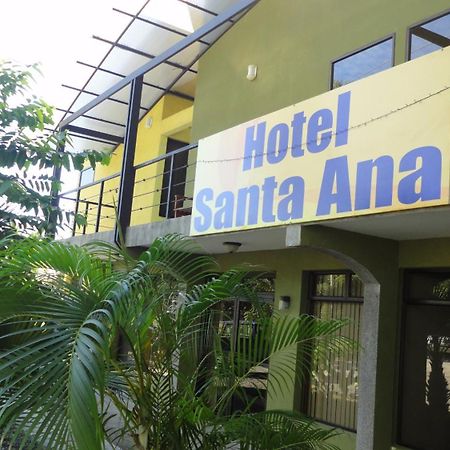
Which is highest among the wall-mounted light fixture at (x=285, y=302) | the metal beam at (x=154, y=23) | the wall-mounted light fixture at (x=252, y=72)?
the metal beam at (x=154, y=23)

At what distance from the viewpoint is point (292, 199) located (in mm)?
5637

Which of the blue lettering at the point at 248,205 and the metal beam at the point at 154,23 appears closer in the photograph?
the blue lettering at the point at 248,205

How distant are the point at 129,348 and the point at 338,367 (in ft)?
13.9

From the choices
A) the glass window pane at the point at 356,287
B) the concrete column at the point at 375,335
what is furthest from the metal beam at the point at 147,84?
the concrete column at the point at 375,335

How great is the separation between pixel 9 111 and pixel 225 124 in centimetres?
561

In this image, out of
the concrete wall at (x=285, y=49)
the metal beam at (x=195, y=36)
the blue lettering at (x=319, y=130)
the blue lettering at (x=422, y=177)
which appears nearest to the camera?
the blue lettering at (x=422, y=177)

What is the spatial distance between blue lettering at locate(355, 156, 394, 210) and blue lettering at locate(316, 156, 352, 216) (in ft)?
0.41

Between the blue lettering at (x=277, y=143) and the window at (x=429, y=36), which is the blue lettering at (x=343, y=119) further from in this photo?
the window at (x=429, y=36)

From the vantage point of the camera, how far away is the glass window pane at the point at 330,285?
24.5 ft

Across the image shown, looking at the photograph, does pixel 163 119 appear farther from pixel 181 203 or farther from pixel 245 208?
pixel 245 208

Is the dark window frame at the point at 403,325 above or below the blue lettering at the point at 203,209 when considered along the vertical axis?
below

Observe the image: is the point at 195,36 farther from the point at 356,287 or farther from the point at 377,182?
the point at 377,182

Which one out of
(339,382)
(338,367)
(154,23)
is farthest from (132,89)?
(339,382)

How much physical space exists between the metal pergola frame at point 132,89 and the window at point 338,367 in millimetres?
2970
